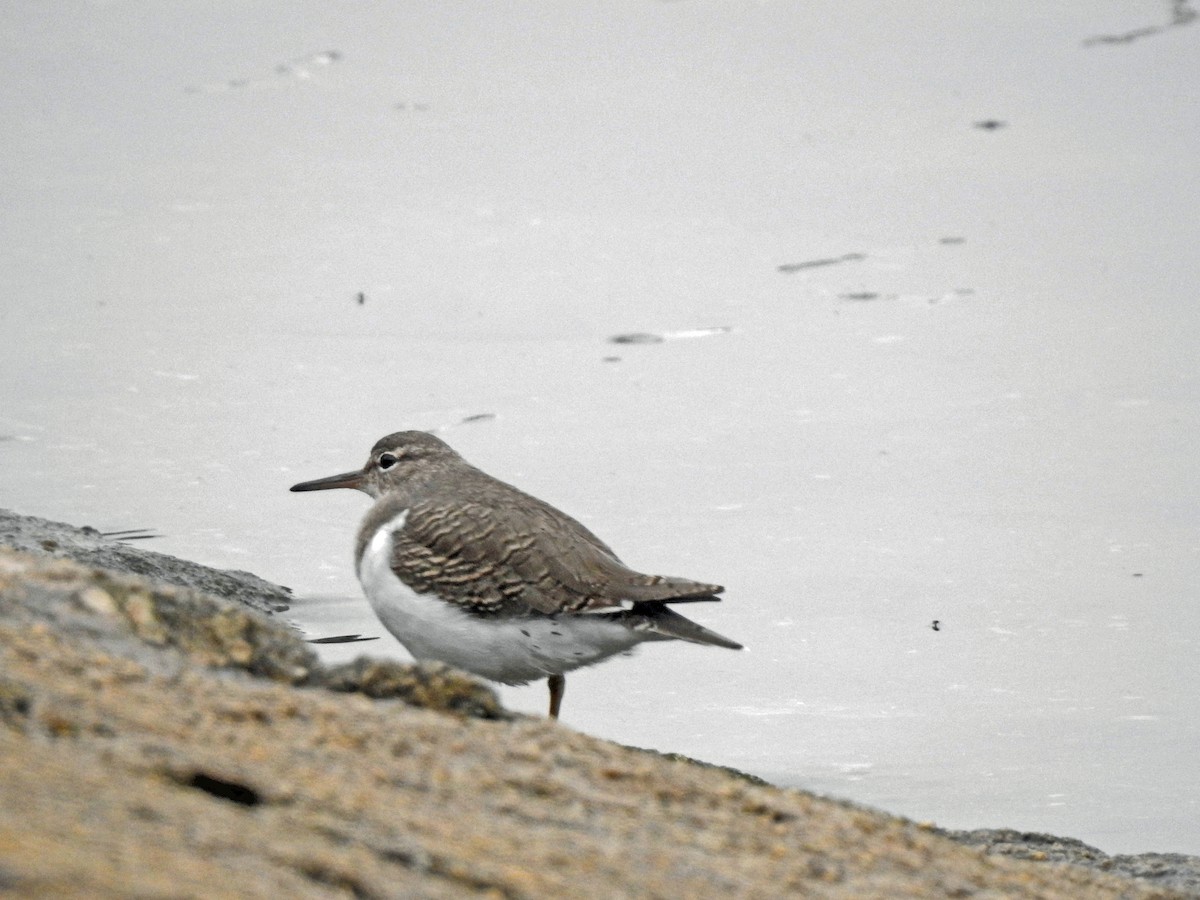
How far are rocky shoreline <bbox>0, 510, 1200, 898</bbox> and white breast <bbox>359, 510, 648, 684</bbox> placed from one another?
184cm

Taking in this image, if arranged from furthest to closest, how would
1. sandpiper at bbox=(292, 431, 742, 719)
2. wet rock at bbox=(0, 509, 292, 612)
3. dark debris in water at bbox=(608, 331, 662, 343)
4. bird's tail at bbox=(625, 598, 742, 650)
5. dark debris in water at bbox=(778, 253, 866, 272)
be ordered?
dark debris in water at bbox=(778, 253, 866, 272) < dark debris in water at bbox=(608, 331, 662, 343) < wet rock at bbox=(0, 509, 292, 612) < sandpiper at bbox=(292, 431, 742, 719) < bird's tail at bbox=(625, 598, 742, 650)

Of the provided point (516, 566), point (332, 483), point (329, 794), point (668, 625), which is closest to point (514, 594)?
point (516, 566)

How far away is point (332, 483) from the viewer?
7551mm

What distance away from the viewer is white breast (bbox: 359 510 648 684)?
6211 millimetres

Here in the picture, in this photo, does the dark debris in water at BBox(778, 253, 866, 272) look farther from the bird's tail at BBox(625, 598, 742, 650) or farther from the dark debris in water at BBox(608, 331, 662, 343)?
the bird's tail at BBox(625, 598, 742, 650)

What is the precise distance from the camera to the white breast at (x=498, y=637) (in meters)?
6.21

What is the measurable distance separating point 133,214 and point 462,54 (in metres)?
3.03

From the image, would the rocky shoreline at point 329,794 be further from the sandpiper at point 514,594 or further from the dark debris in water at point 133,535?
the dark debris in water at point 133,535

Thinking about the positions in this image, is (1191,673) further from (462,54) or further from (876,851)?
(462,54)

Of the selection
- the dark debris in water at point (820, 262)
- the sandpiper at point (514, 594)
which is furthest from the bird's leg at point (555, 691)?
the dark debris in water at point (820, 262)

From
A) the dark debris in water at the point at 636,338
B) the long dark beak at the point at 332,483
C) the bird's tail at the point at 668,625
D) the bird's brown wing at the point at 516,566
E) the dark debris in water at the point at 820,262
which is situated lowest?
the bird's tail at the point at 668,625

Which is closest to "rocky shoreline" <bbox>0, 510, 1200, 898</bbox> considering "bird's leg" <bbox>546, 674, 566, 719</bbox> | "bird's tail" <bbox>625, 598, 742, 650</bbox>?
"bird's tail" <bbox>625, 598, 742, 650</bbox>

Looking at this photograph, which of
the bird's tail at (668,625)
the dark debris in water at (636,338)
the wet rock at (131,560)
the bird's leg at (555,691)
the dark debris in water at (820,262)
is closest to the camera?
the bird's tail at (668,625)

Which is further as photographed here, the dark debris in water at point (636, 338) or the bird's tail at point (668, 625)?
the dark debris in water at point (636, 338)
